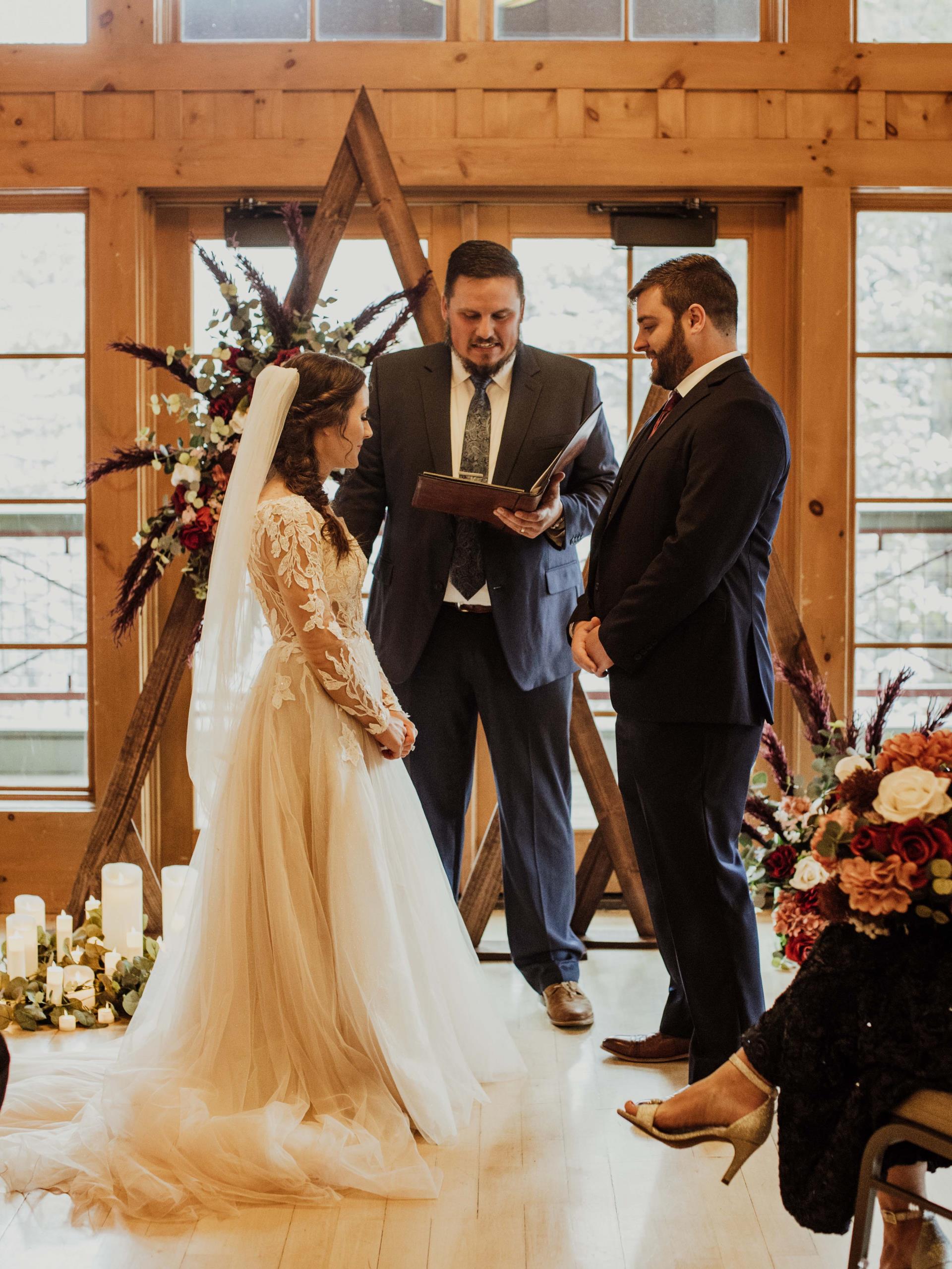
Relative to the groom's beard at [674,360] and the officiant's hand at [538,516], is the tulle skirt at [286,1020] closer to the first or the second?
the officiant's hand at [538,516]

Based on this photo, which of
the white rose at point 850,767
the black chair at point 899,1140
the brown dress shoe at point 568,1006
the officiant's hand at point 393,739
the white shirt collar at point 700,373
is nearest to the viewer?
the black chair at point 899,1140

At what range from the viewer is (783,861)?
306cm

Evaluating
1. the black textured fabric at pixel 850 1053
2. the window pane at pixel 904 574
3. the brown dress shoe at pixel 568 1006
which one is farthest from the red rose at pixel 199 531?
the window pane at pixel 904 574

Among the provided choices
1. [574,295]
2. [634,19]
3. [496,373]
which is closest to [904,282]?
[574,295]

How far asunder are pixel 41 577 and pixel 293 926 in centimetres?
205

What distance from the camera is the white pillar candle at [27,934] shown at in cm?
311

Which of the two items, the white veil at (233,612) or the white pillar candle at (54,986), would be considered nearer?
the white veil at (233,612)

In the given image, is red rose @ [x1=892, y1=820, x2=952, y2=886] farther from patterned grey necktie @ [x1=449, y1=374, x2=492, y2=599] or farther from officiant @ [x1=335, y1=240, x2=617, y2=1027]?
patterned grey necktie @ [x1=449, y1=374, x2=492, y2=599]

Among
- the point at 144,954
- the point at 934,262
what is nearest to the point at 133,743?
the point at 144,954

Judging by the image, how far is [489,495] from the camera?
2707mm

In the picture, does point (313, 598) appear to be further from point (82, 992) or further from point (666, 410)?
point (82, 992)

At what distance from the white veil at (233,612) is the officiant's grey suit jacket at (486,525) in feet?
1.71

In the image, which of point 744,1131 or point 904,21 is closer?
point 744,1131

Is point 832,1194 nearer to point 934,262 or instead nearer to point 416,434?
point 416,434
